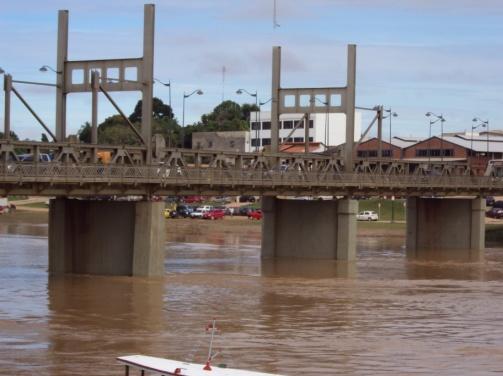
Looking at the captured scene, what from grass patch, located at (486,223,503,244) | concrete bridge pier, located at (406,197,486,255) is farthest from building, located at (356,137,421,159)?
concrete bridge pier, located at (406,197,486,255)

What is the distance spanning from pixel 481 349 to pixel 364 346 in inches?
137

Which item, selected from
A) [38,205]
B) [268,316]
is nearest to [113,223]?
[268,316]

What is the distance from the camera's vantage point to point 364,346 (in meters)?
37.2

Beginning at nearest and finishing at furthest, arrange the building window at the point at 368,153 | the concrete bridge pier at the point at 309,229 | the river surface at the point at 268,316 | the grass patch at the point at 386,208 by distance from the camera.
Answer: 1. the river surface at the point at 268,316
2. the concrete bridge pier at the point at 309,229
3. the grass patch at the point at 386,208
4. the building window at the point at 368,153

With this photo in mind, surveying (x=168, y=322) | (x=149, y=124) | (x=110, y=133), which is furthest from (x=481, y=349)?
(x=110, y=133)

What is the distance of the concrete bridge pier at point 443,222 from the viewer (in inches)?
3590

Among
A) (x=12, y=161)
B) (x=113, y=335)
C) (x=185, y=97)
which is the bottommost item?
(x=113, y=335)

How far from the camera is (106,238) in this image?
60.7 m

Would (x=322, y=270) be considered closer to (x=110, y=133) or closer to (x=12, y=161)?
(x=12, y=161)

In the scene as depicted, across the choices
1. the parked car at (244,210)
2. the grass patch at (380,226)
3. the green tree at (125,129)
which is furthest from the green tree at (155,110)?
the grass patch at (380,226)

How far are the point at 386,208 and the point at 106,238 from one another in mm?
73622

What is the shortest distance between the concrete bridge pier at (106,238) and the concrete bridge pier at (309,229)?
58.8 feet

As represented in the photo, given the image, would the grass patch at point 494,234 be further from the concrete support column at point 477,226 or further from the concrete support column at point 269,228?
the concrete support column at point 269,228

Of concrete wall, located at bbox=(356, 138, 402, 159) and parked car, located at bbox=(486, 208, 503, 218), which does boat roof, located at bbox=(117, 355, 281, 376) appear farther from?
concrete wall, located at bbox=(356, 138, 402, 159)
